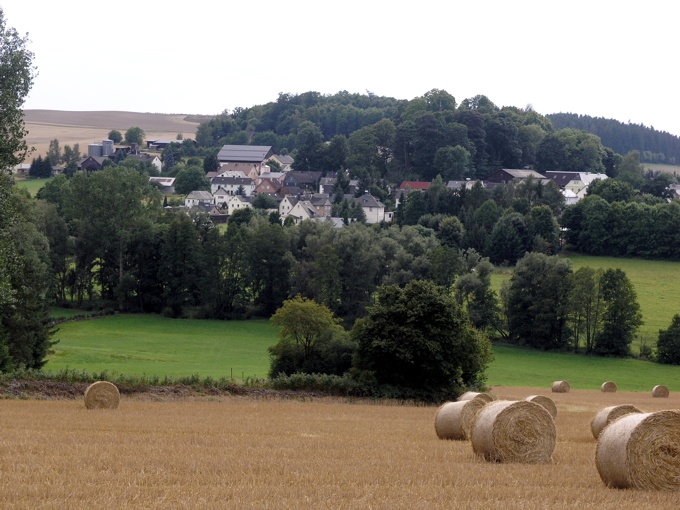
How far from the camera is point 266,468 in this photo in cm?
1709

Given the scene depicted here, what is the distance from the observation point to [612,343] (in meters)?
73.7

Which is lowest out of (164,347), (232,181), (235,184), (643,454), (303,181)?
(164,347)

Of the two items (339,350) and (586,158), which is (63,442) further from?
(586,158)

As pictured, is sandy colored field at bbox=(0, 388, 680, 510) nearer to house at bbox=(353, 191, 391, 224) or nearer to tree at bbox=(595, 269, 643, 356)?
tree at bbox=(595, 269, 643, 356)

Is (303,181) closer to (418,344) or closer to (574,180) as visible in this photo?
(574,180)

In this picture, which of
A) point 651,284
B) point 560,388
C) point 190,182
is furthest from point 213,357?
point 190,182

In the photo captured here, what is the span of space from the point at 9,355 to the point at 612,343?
155 feet

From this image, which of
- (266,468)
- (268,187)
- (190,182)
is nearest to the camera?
(266,468)

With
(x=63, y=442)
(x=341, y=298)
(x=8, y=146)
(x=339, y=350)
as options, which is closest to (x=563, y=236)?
(x=341, y=298)

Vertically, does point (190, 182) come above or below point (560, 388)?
above

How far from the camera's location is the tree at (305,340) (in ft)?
166

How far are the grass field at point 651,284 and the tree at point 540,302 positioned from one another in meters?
6.52

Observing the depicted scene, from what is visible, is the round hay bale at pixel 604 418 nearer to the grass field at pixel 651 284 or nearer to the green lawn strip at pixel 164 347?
the green lawn strip at pixel 164 347

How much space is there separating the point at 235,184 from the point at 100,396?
544 feet
